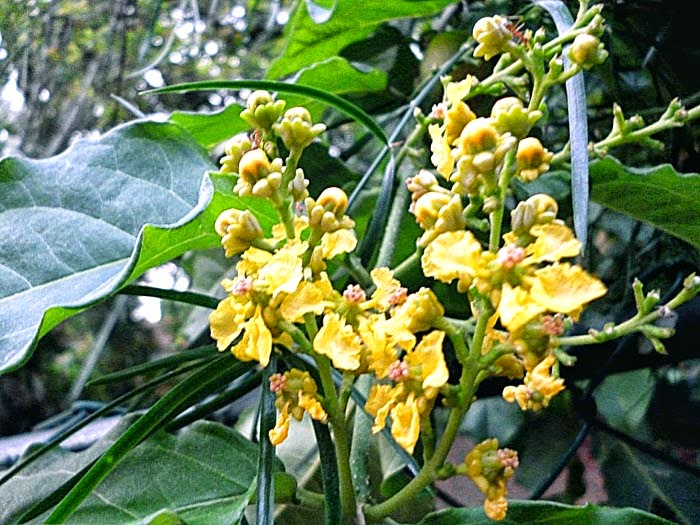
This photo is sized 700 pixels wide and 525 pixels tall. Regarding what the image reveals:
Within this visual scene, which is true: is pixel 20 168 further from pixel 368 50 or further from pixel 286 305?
pixel 368 50

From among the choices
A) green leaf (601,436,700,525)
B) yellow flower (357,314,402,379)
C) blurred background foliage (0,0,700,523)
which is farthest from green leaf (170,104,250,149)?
green leaf (601,436,700,525)

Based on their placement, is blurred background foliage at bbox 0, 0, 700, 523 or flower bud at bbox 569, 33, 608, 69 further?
blurred background foliage at bbox 0, 0, 700, 523

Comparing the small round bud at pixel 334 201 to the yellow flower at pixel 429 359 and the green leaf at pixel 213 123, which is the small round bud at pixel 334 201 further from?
the green leaf at pixel 213 123

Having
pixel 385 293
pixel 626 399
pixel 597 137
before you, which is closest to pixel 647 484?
pixel 626 399

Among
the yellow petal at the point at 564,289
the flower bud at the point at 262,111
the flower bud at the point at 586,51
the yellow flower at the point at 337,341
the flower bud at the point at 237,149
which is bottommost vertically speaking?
the yellow flower at the point at 337,341

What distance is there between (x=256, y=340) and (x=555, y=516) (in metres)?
0.16

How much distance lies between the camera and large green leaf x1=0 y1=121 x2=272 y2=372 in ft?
1.04

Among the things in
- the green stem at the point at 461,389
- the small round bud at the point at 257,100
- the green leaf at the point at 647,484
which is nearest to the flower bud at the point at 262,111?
the small round bud at the point at 257,100

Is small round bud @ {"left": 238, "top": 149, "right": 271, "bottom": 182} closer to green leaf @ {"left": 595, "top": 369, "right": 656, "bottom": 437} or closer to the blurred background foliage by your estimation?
the blurred background foliage

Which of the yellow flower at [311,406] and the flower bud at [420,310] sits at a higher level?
the flower bud at [420,310]

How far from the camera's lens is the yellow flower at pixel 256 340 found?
0.24 meters

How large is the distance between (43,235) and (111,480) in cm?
13

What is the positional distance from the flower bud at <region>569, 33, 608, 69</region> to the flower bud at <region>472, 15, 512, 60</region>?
0.03 meters

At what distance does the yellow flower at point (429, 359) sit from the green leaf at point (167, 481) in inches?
4.3
